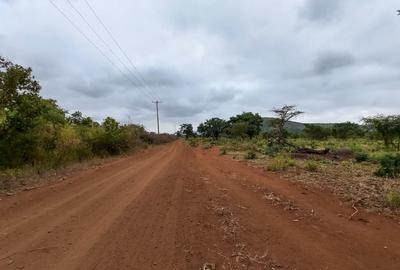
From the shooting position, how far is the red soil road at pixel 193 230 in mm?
5891

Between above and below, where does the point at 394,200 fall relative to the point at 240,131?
below

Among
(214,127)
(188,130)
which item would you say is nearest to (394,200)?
(214,127)

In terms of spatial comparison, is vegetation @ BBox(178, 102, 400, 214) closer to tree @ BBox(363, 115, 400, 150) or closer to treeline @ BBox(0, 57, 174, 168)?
tree @ BBox(363, 115, 400, 150)

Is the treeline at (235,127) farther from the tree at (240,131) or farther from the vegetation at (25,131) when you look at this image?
the vegetation at (25,131)

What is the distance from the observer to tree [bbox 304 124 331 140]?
78125mm

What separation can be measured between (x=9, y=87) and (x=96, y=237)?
11.4 m

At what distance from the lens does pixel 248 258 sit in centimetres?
591

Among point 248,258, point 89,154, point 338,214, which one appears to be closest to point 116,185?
point 338,214

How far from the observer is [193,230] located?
7.34 meters

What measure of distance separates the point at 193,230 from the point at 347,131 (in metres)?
76.0

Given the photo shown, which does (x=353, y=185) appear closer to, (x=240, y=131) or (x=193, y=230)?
(x=193, y=230)

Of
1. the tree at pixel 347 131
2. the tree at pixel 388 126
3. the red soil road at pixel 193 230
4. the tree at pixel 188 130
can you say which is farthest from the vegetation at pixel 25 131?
the tree at pixel 188 130

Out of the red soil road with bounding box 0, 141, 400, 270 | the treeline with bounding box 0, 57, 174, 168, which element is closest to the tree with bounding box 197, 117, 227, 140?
the treeline with bounding box 0, 57, 174, 168

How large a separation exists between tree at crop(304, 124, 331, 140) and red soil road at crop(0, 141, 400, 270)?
2719 inches
